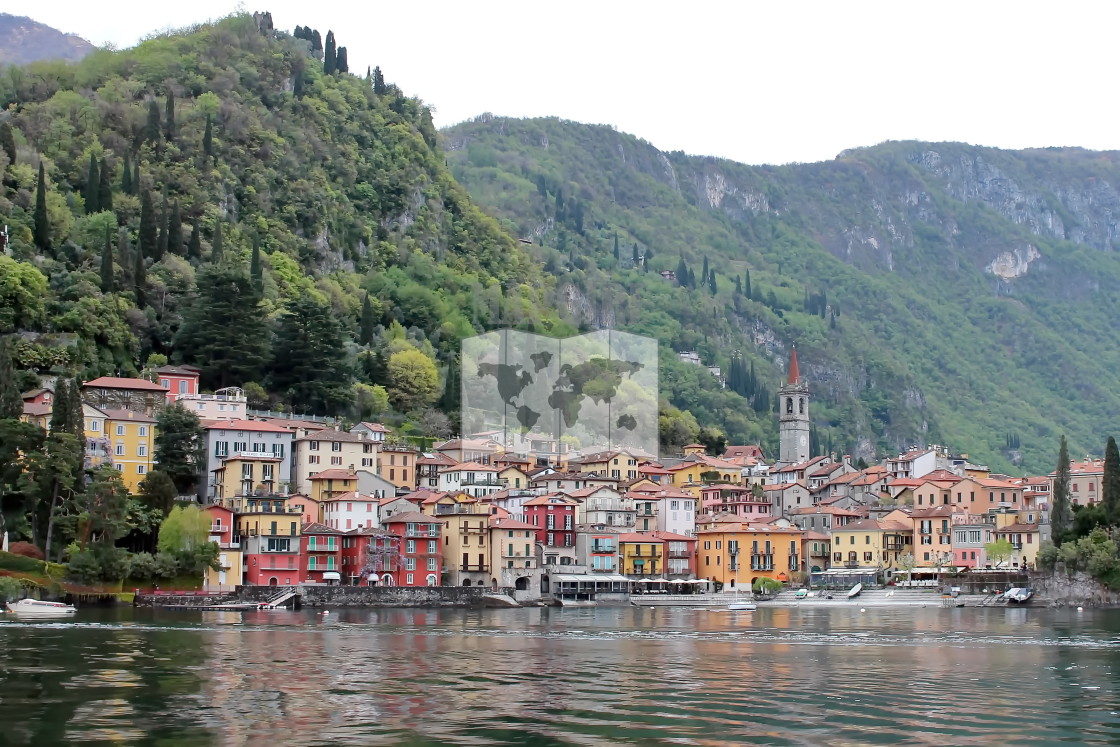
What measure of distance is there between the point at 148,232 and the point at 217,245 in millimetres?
7159

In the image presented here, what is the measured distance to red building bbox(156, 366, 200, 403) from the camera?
330ft

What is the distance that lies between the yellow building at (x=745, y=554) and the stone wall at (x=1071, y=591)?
1612 centimetres

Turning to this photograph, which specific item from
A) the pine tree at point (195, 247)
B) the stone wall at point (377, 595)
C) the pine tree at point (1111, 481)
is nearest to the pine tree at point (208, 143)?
the pine tree at point (195, 247)

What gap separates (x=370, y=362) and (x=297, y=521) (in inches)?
1376

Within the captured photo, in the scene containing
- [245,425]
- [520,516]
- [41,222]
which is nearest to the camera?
[245,425]

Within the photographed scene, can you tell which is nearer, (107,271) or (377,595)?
→ (377,595)

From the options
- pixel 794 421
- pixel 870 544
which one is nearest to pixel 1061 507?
pixel 870 544

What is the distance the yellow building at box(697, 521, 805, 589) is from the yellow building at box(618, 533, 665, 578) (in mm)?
3517

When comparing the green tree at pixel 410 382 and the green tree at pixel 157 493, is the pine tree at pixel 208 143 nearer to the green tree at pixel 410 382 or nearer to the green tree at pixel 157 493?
the green tree at pixel 410 382

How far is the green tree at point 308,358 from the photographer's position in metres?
111

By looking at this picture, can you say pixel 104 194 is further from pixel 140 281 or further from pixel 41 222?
pixel 140 281

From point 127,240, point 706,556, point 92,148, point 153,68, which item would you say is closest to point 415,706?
point 706,556

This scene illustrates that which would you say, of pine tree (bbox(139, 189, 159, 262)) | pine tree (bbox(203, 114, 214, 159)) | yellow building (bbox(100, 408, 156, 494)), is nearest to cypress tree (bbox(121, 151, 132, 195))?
pine tree (bbox(139, 189, 159, 262))

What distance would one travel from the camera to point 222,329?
107 metres
